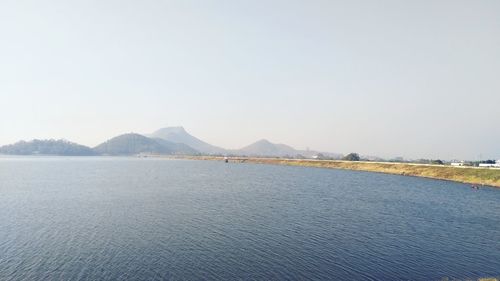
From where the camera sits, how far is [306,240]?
50031 millimetres

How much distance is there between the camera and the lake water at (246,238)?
38000mm

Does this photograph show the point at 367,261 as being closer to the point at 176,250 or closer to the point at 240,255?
the point at 240,255

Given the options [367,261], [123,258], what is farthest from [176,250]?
[367,261]

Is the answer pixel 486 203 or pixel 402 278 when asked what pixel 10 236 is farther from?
pixel 486 203

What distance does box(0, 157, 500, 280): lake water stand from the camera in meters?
38.0

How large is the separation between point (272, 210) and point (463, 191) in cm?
7586

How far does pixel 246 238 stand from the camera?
167ft

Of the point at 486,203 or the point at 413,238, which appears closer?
the point at 413,238

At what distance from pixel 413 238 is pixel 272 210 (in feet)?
98.2

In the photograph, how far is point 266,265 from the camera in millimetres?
39406

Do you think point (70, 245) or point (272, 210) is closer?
point (70, 245)

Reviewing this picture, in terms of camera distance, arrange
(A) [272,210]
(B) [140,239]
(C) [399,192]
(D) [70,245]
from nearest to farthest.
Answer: (D) [70,245] → (B) [140,239] → (A) [272,210] → (C) [399,192]

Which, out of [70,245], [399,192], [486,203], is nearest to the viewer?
[70,245]

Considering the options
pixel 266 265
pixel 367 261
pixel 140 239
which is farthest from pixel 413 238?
pixel 140 239
